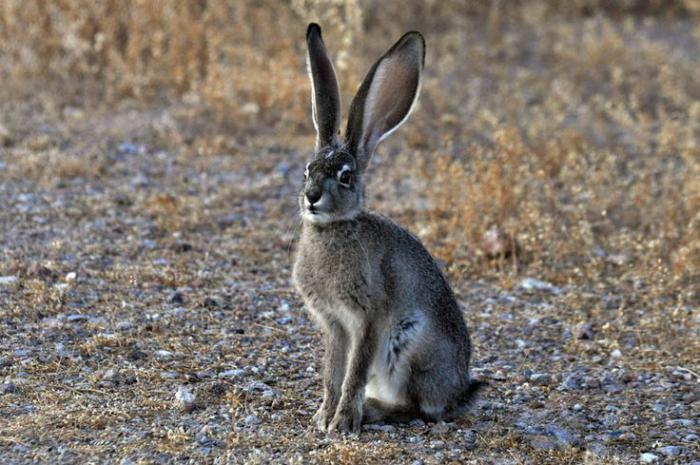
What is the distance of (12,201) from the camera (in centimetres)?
785

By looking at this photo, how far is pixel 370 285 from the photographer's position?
4.79 meters

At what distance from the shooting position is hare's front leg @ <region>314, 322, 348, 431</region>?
4.93 m

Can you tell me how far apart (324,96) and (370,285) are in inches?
35.2

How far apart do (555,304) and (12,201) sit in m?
3.74

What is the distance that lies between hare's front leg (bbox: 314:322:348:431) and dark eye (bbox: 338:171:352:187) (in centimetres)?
60

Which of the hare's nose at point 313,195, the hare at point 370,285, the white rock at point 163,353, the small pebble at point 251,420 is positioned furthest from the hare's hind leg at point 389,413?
the white rock at point 163,353

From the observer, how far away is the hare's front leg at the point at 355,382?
481 centimetres

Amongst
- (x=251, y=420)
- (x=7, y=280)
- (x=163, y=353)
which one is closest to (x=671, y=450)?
(x=251, y=420)

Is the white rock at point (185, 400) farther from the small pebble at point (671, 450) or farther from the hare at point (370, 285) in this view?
the small pebble at point (671, 450)

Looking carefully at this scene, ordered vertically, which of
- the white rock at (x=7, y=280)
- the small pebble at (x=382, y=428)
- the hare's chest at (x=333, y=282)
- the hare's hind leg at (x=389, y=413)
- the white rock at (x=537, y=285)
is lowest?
the white rock at (x=7, y=280)

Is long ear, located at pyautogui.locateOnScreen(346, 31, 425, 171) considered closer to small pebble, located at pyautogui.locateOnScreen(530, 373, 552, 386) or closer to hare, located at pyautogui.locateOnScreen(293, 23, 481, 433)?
hare, located at pyautogui.locateOnScreen(293, 23, 481, 433)

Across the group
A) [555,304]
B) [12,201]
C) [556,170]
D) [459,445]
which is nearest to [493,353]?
[555,304]

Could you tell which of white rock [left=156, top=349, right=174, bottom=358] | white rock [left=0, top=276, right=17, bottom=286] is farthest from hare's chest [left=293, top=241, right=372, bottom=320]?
white rock [left=0, top=276, right=17, bottom=286]

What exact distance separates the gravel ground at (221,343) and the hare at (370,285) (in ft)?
0.55
